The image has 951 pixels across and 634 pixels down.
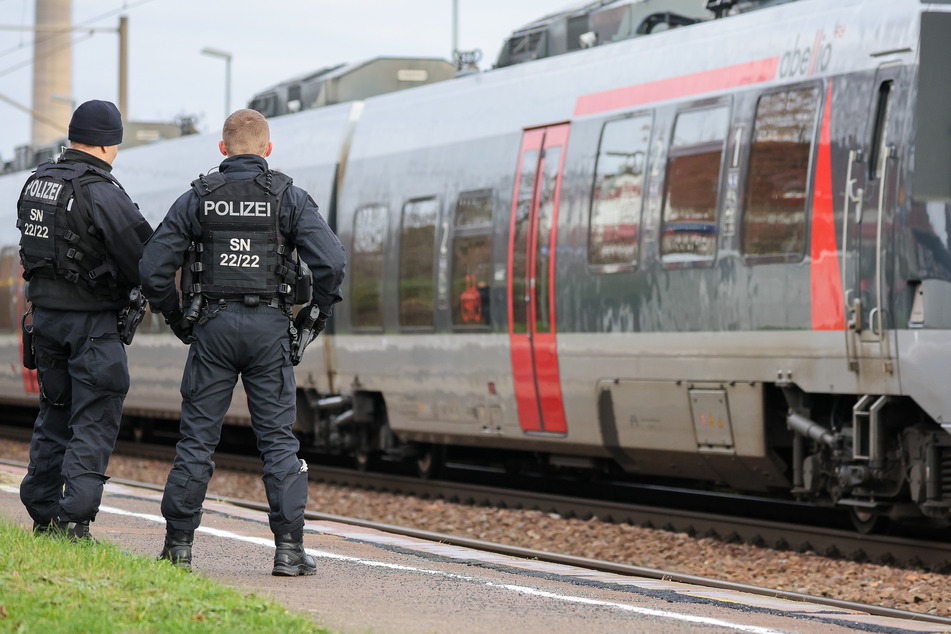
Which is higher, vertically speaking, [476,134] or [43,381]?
[476,134]

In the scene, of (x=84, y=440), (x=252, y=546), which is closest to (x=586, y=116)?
(x=252, y=546)

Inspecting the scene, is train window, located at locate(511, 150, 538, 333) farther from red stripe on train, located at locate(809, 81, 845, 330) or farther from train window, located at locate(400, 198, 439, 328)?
red stripe on train, located at locate(809, 81, 845, 330)

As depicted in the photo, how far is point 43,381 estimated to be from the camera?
6.36 metres

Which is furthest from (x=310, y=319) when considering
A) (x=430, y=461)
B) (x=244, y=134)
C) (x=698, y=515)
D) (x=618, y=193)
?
(x=430, y=461)

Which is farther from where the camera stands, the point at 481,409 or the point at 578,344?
the point at 481,409

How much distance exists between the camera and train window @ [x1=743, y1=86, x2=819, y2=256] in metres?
8.92

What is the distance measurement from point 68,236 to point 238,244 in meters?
0.91

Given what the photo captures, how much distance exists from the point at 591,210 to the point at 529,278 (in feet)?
2.92

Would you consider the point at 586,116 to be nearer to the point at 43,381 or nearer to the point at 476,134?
the point at 476,134

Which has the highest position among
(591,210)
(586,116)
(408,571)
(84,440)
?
(586,116)

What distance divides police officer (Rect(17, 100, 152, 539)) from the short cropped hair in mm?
649

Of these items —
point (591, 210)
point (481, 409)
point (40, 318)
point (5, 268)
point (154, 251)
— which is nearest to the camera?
point (154, 251)

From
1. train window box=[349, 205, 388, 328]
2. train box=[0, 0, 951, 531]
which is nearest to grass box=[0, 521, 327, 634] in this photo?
train box=[0, 0, 951, 531]

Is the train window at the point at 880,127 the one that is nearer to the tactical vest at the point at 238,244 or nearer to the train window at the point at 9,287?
the tactical vest at the point at 238,244
